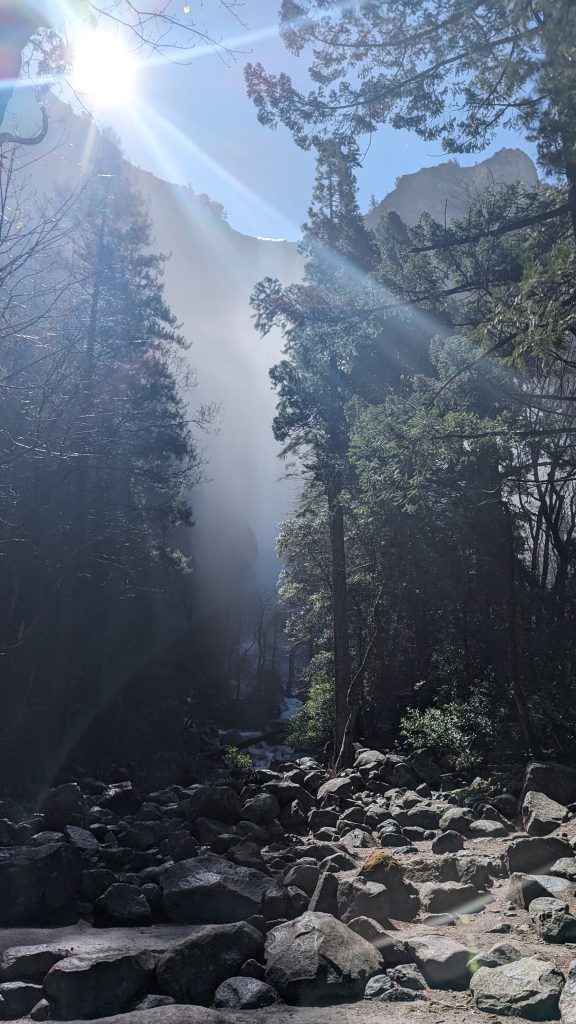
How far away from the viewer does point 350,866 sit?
20.4ft

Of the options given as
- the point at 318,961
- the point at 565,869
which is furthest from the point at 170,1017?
the point at 565,869

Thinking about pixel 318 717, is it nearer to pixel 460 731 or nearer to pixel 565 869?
pixel 460 731

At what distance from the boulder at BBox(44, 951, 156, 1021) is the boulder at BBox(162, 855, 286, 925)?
4.18 ft

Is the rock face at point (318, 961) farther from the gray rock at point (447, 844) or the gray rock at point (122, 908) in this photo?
the gray rock at point (447, 844)

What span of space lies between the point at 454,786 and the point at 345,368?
650 cm

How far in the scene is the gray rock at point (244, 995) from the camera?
342 cm

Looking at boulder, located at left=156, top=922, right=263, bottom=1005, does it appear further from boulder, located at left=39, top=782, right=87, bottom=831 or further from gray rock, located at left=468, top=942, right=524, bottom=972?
boulder, located at left=39, top=782, right=87, bottom=831

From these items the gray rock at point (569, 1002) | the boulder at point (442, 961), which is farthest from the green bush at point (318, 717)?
the gray rock at point (569, 1002)

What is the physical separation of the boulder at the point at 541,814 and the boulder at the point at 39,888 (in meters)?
4.14

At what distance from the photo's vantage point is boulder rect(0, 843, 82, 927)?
5.09m

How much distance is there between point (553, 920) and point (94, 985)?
260 cm

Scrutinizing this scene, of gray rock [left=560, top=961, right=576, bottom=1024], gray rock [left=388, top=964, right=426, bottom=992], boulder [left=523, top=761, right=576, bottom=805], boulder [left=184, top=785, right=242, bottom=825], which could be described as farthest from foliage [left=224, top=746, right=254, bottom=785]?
gray rock [left=560, top=961, right=576, bottom=1024]

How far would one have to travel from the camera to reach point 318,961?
Result: 3.57 meters

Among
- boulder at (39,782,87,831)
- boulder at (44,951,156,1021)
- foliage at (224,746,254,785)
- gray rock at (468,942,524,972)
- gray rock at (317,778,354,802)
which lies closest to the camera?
boulder at (44,951,156,1021)
